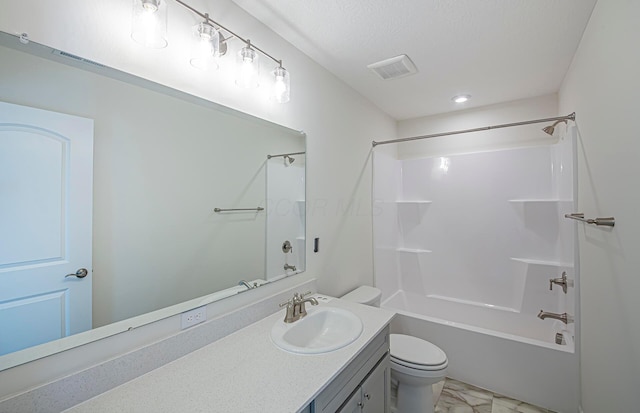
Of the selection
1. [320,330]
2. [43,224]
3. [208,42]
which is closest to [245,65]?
[208,42]

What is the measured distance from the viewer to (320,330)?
151 cm

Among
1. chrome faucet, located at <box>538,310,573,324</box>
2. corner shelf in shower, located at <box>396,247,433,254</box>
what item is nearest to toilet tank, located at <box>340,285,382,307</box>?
corner shelf in shower, located at <box>396,247,433,254</box>

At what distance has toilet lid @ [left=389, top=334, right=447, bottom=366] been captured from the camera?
1.75 m

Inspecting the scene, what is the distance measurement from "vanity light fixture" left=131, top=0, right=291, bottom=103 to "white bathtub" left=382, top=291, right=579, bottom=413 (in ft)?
7.35

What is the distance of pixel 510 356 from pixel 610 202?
1.43m

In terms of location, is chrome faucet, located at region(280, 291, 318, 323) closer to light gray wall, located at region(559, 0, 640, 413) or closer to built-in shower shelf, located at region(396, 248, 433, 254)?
light gray wall, located at region(559, 0, 640, 413)

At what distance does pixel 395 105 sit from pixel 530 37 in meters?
1.28

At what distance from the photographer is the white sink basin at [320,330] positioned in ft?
4.18

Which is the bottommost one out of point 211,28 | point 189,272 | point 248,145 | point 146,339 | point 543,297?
point 543,297

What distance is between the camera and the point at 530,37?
1661 mm

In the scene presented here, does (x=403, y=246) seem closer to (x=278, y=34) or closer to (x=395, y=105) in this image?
(x=395, y=105)

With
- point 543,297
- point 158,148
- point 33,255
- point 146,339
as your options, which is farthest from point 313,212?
point 543,297

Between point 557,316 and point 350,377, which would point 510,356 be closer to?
point 557,316

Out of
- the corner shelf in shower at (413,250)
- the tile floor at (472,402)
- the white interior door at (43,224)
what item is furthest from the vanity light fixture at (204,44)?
the corner shelf in shower at (413,250)
